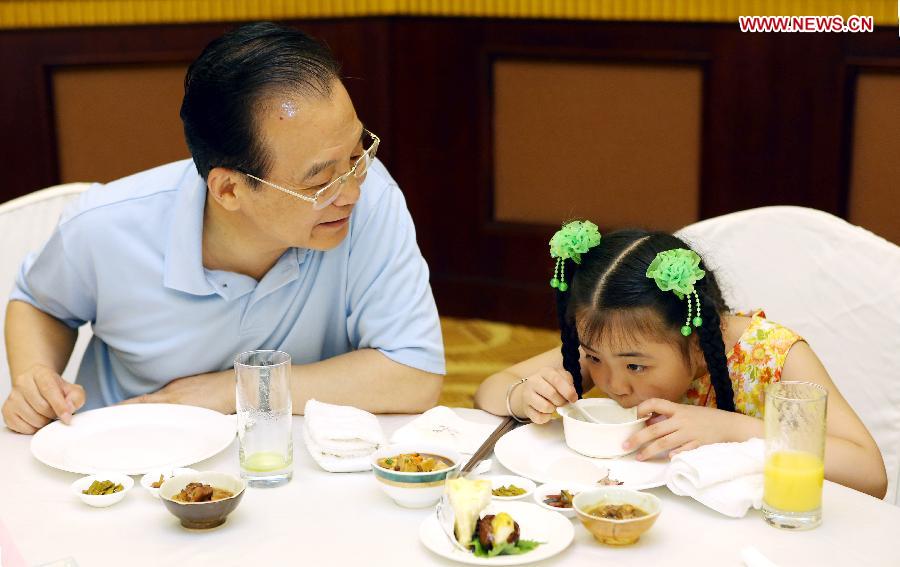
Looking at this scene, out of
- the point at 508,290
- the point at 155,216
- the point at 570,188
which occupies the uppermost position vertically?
the point at 155,216

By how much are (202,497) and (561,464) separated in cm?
47

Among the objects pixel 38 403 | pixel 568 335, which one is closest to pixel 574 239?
pixel 568 335

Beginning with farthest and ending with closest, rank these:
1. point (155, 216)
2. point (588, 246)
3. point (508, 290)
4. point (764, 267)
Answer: point (508, 290)
point (764, 267)
point (155, 216)
point (588, 246)

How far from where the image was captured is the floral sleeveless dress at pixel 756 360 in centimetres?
191

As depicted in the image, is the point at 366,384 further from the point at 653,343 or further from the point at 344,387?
the point at 653,343

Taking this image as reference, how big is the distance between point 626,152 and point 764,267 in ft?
7.19

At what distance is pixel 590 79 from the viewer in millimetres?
4363

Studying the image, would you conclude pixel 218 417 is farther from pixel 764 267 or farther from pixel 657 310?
pixel 764 267

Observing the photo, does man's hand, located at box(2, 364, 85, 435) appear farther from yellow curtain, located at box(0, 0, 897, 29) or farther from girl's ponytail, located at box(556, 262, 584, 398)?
yellow curtain, located at box(0, 0, 897, 29)

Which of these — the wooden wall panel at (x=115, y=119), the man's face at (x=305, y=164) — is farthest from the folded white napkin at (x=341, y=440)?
the wooden wall panel at (x=115, y=119)

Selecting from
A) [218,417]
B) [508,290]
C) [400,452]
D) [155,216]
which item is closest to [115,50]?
[508,290]

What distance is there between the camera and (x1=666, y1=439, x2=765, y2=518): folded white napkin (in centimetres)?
144

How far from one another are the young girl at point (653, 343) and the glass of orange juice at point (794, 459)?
0.73 feet

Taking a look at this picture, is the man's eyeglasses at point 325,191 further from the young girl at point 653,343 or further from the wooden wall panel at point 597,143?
the wooden wall panel at point 597,143
